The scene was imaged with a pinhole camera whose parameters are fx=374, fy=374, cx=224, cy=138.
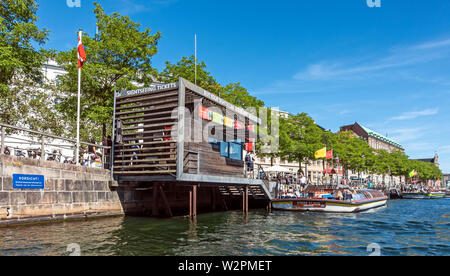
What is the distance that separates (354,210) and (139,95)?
682 inches

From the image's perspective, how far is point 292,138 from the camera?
4909 cm

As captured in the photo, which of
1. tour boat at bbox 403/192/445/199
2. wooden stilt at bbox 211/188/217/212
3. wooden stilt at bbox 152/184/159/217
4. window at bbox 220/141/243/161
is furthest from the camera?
tour boat at bbox 403/192/445/199

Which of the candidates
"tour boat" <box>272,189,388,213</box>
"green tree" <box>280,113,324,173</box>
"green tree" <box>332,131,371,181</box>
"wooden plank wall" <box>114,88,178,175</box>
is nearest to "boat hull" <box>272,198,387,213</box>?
"tour boat" <box>272,189,388,213</box>

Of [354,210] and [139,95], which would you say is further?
[354,210]

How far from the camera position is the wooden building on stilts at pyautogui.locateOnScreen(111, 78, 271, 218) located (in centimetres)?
1797

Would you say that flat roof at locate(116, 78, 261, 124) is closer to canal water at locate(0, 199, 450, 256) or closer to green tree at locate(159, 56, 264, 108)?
canal water at locate(0, 199, 450, 256)

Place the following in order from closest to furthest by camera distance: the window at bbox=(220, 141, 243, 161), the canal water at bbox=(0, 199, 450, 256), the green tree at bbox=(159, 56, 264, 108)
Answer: the canal water at bbox=(0, 199, 450, 256)
the window at bbox=(220, 141, 243, 161)
the green tree at bbox=(159, 56, 264, 108)

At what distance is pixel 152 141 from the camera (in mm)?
18828

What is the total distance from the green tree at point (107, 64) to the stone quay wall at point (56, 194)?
5.51m

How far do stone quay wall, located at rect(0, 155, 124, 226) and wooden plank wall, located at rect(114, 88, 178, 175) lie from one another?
1.35 meters

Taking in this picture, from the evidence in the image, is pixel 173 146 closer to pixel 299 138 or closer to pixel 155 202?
pixel 155 202

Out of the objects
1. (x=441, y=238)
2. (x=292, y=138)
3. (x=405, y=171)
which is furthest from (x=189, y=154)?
(x=405, y=171)

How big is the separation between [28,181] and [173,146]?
6263mm
